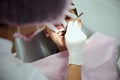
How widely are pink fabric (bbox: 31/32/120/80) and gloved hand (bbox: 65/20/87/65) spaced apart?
2.9 inches

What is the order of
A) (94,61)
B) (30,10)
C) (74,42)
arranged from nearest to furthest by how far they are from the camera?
(30,10), (74,42), (94,61)

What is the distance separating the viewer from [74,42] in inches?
38.6

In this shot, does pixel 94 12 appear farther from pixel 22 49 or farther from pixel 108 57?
Result: pixel 22 49

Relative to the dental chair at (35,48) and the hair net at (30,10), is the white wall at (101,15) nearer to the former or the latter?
the dental chair at (35,48)

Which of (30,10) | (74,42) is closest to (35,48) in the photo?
(74,42)

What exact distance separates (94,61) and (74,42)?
20cm

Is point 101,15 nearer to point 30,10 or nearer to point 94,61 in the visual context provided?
point 94,61

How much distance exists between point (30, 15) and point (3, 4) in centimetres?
8

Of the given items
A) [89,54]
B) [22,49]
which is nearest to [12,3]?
[22,49]

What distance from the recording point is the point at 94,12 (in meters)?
1.15

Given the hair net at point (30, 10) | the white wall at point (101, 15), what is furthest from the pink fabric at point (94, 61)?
the hair net at point (30, 10)

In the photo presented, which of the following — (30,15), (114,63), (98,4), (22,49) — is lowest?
(114,63)

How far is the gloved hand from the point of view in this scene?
975mm

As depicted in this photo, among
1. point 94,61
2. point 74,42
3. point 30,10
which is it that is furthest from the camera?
point 94,61
